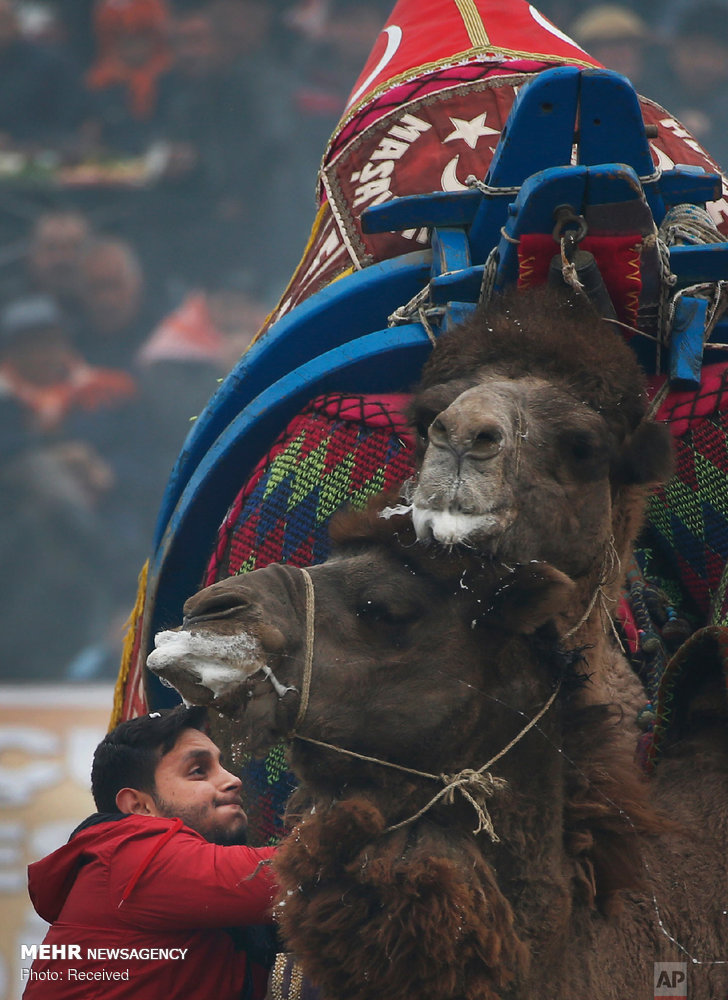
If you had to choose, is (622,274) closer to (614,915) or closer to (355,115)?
(614,915)

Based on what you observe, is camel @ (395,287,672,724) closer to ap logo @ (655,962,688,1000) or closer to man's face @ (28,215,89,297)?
ap logo @ (655,962,688,1000)

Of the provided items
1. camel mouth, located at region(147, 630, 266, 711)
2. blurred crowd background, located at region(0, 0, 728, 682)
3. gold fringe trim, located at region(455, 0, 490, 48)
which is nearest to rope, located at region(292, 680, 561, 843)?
camel mouth, located at region(147, 630, 266, 711)

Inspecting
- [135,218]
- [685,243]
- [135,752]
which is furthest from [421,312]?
[135,218]

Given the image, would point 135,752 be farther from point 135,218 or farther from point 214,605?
point 135,218

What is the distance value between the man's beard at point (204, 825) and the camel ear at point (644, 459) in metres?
1.04

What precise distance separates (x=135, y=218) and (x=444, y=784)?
1236cm

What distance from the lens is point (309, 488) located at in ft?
9.56

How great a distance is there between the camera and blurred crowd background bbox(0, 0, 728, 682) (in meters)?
11.9

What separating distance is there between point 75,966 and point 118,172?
41.0ft

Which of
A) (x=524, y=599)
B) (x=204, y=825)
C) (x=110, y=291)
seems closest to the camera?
(x=524, y=599)

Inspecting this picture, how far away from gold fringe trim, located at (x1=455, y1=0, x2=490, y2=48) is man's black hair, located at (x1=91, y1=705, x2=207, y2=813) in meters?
2.08

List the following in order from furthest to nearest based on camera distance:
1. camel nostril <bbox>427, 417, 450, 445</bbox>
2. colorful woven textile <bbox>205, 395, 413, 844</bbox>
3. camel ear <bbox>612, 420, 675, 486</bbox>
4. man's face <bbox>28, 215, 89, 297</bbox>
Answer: man's face <bbox>28, 215, 89, 297</bbox> → colorful woven textile <bbox>205, 395, 413, 844</bbox> → camel ear <bbox>612, 420, 675, 486</bbox> → camel nostril <bbox>427, 417, 450, 445</bbox>

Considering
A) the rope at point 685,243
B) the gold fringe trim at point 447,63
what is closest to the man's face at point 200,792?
the rope at point 685,243

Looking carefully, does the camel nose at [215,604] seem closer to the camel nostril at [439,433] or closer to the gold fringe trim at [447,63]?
the camel nostril at [439,433]
